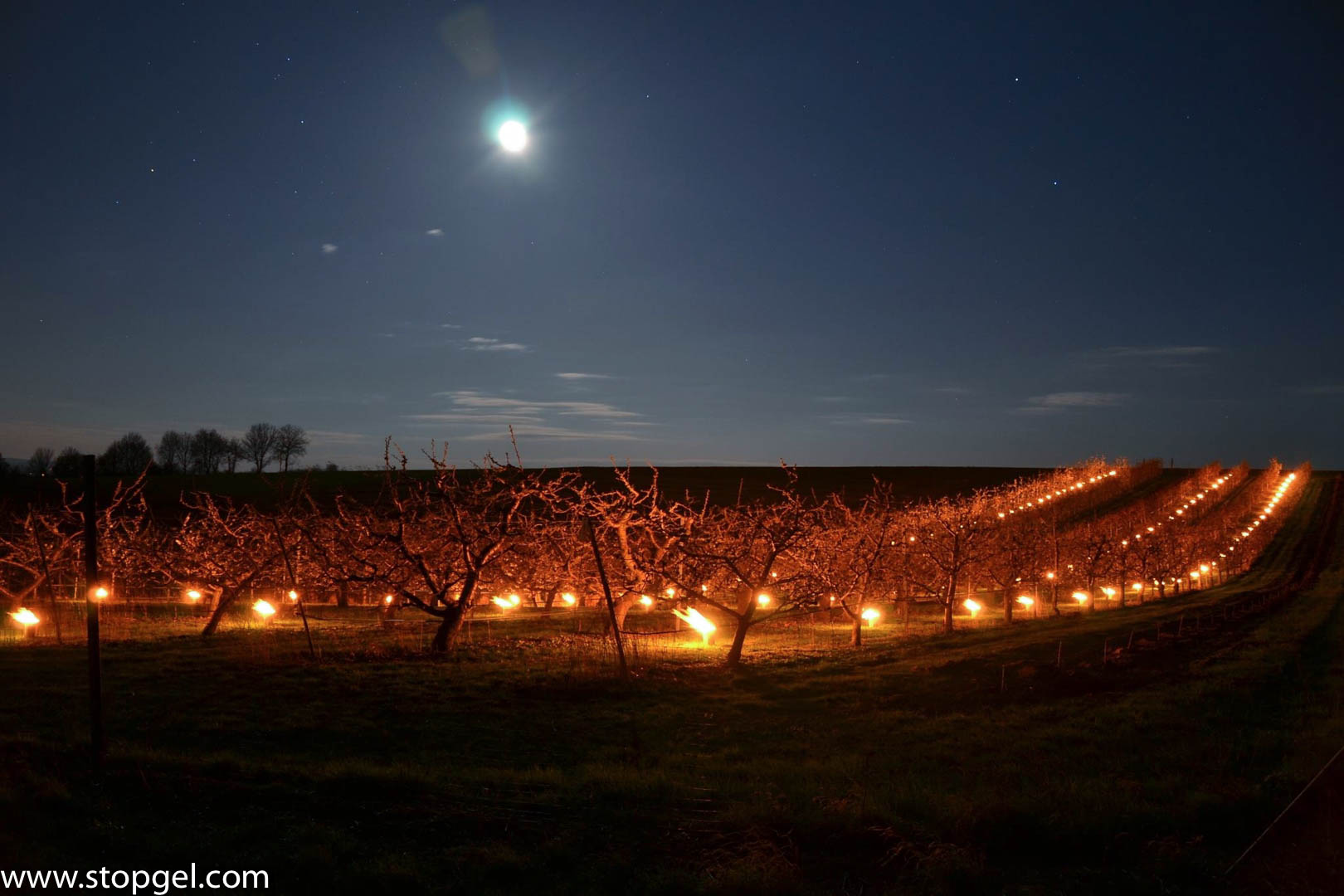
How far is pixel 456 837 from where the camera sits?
7.40m

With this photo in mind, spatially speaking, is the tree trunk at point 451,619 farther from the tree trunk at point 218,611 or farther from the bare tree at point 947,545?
the bare tree at point 947,545

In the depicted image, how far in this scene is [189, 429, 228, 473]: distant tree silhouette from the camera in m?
104

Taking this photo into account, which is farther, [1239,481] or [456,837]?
[1239,481]

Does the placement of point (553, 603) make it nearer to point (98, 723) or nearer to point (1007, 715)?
point (1007, 715)

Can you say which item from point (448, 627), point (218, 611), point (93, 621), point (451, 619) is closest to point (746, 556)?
point (451, 619)

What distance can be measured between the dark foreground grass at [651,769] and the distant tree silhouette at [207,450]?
316 feet

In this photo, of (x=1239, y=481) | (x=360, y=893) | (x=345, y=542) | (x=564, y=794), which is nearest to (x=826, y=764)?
(x=564, y=794)

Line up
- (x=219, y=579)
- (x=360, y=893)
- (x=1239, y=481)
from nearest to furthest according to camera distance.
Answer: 1. (x=360, y=893)
2. (x=219, y=579)
3. (x=1239, y=481)

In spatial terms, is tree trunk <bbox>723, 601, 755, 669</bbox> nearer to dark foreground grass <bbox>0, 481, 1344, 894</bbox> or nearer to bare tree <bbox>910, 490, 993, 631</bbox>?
dark foreground grass <bbox>0, 481, 1344, 894</bbox>

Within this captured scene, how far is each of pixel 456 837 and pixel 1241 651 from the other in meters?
22.0

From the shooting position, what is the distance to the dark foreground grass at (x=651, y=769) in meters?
6.90

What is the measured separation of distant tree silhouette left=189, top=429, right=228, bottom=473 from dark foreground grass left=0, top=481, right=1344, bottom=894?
96300 mm

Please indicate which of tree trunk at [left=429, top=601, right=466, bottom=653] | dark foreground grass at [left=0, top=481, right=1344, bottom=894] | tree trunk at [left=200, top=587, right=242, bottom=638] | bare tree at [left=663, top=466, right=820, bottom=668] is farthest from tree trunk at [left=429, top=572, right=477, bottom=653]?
tree trunk at [left=200, top=587, right=242, bottom=638]

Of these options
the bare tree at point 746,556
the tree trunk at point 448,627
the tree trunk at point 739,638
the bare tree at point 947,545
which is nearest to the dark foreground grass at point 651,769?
the tree trunk at point 739,638
